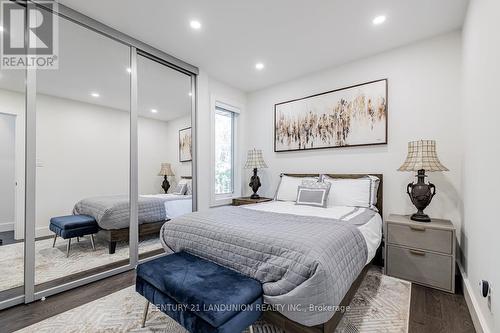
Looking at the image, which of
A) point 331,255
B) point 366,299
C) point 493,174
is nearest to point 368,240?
point 366,299

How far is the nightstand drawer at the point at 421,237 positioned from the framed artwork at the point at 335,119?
1.15 metres

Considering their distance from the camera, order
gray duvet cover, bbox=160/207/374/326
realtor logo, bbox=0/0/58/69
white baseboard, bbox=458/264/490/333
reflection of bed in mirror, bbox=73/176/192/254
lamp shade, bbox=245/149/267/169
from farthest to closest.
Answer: lamp shade, bbox=245/149/267/169 → reflection of bed in mirror, bbox=73/176/192/254 → realtor logo, bbox=0/0/58/69 → white baseboard, bbox=458/264/490/333 → gray duvet cover, bbox=160/207/374/326

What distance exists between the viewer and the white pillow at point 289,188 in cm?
344

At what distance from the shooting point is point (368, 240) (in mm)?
2074

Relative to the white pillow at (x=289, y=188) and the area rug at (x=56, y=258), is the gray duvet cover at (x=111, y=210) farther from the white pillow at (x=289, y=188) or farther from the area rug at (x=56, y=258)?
the white pillow at (x=289, y=188)

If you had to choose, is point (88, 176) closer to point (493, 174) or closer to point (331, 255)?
point (331, 255)

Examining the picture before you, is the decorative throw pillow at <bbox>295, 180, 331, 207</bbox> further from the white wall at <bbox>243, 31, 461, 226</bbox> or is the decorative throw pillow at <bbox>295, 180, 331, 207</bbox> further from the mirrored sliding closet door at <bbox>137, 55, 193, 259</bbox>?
the mirrored sliding closet door at <bbox>137, 55, 193, 259</bbox>

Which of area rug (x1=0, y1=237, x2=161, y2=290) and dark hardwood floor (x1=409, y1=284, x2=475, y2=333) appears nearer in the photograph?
dark hardwood floor (x1=409, y1=284, x2=475, y2=333)

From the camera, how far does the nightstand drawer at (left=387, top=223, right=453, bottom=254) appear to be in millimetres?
2176

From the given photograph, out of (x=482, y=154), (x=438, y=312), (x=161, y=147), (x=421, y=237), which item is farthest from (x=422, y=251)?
(x=161, y=147)

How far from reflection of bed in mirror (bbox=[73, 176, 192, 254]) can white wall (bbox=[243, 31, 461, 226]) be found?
2.33 metres

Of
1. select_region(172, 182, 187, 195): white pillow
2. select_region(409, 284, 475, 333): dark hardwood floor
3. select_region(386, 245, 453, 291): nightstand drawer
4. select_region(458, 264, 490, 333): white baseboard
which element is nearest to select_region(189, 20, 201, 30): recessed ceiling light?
select_region(172, 182, 187, 195): white pillow

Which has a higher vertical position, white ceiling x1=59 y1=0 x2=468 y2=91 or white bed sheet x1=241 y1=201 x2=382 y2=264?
white ceiling x1=59 y1=0 x2=468 y2=91

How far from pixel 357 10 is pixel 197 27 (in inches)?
65.7
